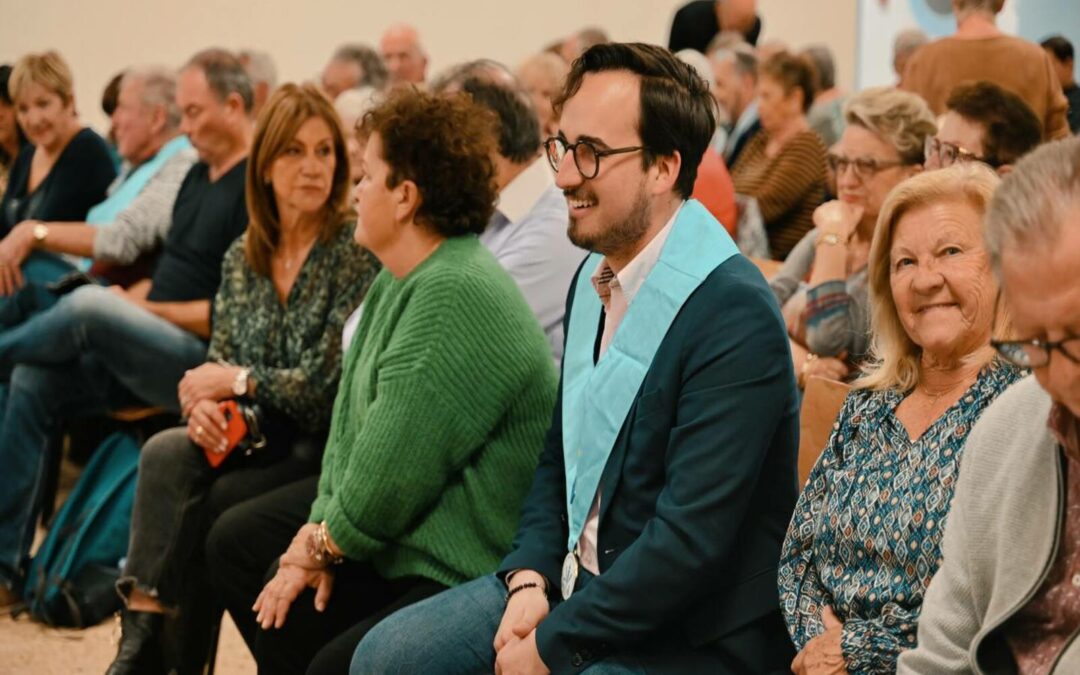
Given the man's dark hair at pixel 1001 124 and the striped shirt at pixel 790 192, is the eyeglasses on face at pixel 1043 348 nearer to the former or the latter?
the man's dark hair at pixel 1001 124

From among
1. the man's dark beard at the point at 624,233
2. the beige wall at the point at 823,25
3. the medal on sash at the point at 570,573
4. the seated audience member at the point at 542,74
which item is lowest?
the beige wall at the point at 823,25

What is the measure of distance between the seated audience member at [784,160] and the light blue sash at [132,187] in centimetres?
198

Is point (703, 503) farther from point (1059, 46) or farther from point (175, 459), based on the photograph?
point (1059, 46)

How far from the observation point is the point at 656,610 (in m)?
1.86

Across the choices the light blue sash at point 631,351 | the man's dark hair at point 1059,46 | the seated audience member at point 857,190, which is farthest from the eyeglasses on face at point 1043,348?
the man's dark hair at point 1059,46

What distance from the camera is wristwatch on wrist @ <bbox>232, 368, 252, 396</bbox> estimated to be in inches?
122

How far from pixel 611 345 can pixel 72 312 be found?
7.04 ft

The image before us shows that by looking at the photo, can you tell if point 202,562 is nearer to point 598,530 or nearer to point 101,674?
point 101,674

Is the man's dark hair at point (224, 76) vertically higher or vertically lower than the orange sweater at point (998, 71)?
higher

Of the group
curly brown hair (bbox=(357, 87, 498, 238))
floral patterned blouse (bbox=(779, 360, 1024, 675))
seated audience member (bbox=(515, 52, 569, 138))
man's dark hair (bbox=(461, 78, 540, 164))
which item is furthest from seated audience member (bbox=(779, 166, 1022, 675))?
seated audience member (bbox=(515, 52, 569, 138))

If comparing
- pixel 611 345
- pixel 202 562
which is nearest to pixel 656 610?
pixel 611 345

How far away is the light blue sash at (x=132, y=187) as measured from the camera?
432 centimetres

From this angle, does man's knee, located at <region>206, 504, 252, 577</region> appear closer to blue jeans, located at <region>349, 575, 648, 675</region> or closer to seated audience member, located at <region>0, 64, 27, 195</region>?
blue jeans, located at <region>349, 575, 648, 675</region>

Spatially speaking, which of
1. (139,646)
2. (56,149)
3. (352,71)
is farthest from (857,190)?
(352,71)
